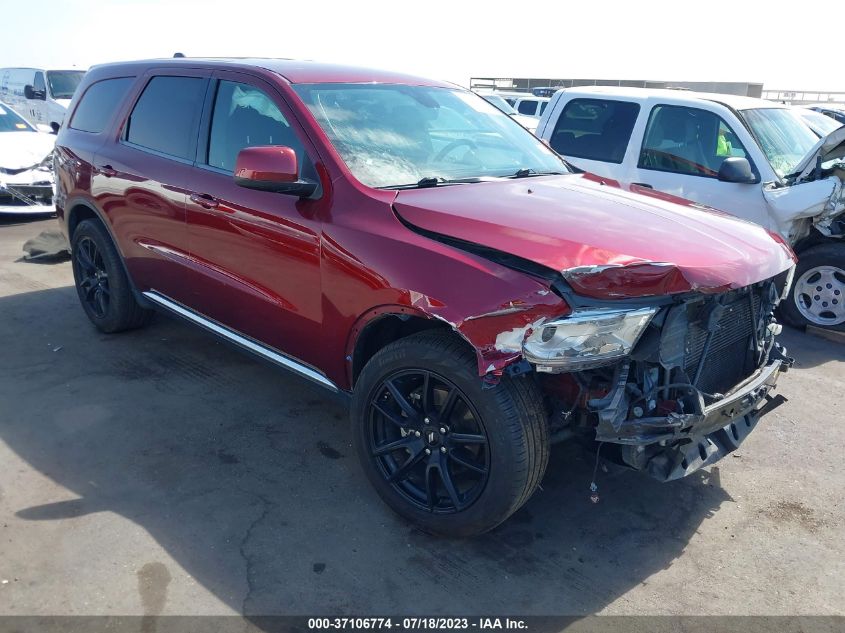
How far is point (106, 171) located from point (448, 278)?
10.6 feet

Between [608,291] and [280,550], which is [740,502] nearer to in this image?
[608,291]

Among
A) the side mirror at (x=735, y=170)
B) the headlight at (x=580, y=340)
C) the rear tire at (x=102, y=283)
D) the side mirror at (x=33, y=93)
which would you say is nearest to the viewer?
the headlight at (x=580, y=340)

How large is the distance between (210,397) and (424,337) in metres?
2.06

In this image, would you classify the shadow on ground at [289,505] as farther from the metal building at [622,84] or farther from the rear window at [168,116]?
the metal building at [622,84]

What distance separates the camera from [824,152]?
231 inches

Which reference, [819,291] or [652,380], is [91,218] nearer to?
[652,380]

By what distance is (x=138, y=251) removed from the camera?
15.7 feet

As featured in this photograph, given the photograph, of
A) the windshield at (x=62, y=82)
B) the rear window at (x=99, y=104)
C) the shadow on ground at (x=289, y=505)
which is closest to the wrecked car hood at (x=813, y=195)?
the shadow on ground at (x=289, y=505)

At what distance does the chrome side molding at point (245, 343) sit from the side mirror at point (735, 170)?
13.0 feet

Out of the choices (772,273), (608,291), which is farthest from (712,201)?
(608,291)

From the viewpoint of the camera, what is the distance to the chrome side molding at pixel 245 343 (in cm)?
363

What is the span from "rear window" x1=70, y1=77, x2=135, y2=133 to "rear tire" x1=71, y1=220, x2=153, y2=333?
0.74m

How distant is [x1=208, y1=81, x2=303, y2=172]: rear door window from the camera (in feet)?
12.1

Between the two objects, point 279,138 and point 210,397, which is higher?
point 279,138
